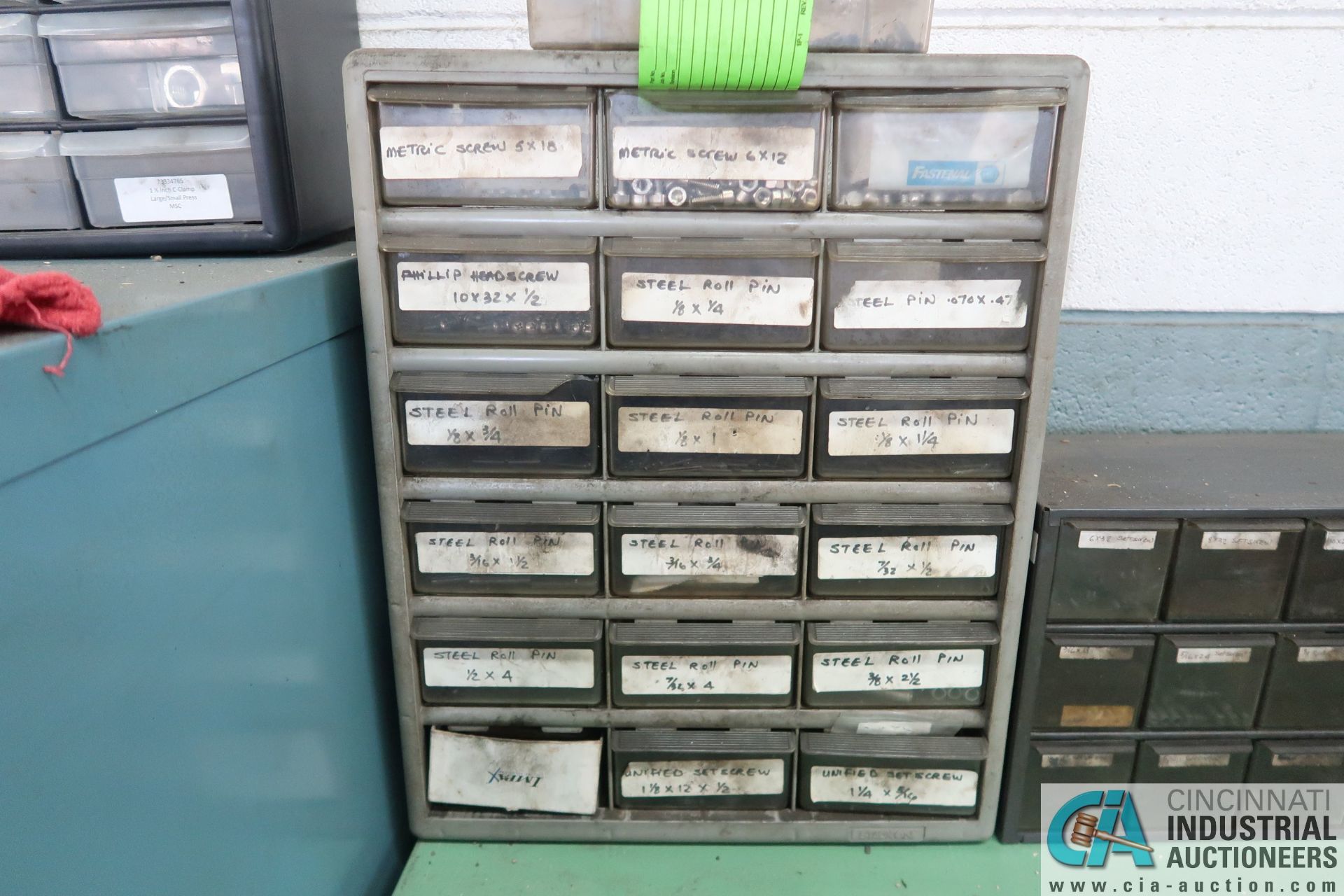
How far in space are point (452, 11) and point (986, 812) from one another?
107 centimetres

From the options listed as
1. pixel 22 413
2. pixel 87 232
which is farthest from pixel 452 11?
pixel 22 413

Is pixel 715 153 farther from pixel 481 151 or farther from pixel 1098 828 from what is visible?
pixel 1098 828

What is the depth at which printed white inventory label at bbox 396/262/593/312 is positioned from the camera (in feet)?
2.10

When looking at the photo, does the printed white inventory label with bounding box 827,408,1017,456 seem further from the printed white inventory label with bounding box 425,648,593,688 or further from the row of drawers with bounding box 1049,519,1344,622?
the printed white inventory label with bounding box 425,648,593,688

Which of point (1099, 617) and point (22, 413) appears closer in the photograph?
point (22, 413)

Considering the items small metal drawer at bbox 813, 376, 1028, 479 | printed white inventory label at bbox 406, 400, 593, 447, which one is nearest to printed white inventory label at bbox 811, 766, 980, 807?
small metal drawer at bbox 813, 376, 1028, 479

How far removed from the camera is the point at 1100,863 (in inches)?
30.9

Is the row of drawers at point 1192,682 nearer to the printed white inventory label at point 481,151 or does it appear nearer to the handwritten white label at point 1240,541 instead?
the handwritten white label at point 1240,541

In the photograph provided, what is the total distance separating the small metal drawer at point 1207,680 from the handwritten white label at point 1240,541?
95 mm

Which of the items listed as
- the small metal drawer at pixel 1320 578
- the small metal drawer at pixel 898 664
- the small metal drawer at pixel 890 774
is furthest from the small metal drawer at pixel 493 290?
the small metal drawer at pixel 1320 578

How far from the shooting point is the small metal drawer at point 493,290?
635mm

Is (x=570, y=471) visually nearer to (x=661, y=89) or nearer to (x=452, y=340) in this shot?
(x=452, y=340)

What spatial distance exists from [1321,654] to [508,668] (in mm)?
811

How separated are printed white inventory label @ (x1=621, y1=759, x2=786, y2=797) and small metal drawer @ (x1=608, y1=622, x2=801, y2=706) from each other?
0.22ft
